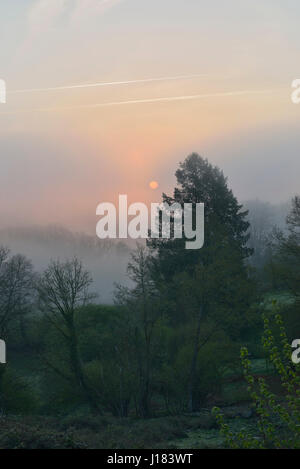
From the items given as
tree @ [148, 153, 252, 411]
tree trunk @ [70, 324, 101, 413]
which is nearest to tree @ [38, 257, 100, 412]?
tree trunk @ [70, 324, 101, 413]

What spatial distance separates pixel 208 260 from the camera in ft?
99.7

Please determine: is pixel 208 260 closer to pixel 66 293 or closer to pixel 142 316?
pixel 142 316

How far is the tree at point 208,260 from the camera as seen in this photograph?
25.7 metres

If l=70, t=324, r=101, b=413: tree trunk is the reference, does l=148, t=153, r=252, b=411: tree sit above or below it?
above

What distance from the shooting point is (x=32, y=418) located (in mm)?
20578

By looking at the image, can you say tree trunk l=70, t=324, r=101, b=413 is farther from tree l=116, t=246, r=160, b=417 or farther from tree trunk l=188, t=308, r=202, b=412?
tree trunk l=188, t=308, r=202, b=412

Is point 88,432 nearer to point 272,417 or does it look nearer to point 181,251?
point 272,417

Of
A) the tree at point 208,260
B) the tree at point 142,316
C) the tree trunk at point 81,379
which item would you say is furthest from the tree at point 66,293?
the tree at point 208,260

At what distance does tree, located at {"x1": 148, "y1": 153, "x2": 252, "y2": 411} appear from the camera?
2569cm

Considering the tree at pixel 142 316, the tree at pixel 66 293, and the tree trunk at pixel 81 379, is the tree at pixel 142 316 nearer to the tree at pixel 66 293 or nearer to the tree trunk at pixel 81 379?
the tree trunk at pixel 81 379

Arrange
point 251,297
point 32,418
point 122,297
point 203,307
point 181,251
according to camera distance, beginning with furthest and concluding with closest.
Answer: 1. point 181,251
2. point 251,297
3. point 203,307
4. point 122,297
5. point 32,418

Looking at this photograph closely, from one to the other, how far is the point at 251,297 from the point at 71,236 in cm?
8520
